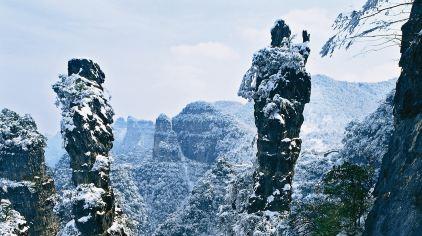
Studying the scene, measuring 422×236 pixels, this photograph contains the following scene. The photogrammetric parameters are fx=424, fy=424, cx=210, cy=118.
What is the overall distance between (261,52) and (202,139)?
165m

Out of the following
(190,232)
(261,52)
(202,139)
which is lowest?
(190,232)

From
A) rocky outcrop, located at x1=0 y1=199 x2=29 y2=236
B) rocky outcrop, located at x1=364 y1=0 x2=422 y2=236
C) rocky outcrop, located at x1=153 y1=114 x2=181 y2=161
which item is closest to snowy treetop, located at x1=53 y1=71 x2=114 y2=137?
rocky outcrop, located at x1=0 y1=199 x2=29 y2=236

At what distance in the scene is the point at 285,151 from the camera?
29.7 meters

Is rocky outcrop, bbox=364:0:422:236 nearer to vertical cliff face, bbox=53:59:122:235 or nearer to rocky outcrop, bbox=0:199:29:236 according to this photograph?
vertical cliff face, bbox=53:59:122:235

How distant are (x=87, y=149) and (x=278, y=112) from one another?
13856 mm

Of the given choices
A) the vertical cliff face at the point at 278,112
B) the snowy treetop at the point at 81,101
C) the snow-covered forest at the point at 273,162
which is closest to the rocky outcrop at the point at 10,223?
the snow-covered forest at the point at 273,162

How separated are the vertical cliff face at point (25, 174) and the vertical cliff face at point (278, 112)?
23.7m

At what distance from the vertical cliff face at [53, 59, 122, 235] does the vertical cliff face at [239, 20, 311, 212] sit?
10712mm

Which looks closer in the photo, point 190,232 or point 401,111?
point 401,111

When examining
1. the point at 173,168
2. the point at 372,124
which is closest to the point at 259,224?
the point at 372,124

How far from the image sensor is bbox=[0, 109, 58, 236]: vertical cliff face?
41000mm

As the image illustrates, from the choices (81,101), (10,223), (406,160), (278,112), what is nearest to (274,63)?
(278,112)

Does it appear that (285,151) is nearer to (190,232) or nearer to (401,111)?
(401,111)

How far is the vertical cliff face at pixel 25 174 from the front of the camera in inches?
1614
